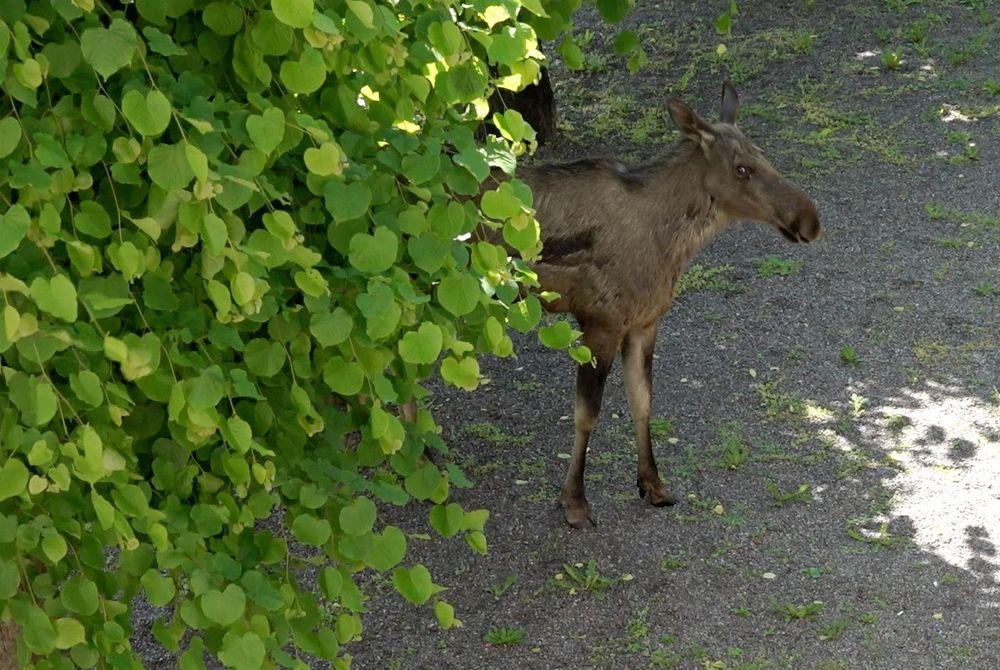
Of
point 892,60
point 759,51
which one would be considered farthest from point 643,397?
point 759,51

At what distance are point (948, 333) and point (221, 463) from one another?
6555 mm

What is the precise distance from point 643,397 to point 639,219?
3.22 feet

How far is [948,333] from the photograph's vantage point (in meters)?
8.77

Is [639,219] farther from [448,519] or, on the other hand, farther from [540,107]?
[540,107]

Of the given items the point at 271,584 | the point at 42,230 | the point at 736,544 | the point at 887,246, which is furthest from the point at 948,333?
the point at 42,230

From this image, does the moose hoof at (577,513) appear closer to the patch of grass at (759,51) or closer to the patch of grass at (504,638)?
the patch of grass at (504,638)

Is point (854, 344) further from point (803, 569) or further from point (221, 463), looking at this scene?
point (221, 463)

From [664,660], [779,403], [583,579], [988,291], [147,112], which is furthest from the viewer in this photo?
[988,291]

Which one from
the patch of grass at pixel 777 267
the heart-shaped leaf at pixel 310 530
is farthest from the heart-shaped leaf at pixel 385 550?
the patch of grass at pixel 777 267

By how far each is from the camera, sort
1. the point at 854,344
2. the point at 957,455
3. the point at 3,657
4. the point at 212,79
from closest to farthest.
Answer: the point at 212,79
the point at 3,657
the point at 957,455
the point at 854,344

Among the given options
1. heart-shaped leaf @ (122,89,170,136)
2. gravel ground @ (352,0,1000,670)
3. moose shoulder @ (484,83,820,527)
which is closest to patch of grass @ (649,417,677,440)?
gravel ground @ (352,0,1000,670)

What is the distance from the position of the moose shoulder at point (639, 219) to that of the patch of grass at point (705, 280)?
105 inches

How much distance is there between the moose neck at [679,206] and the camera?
6.84 m

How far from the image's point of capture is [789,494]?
284 inches
